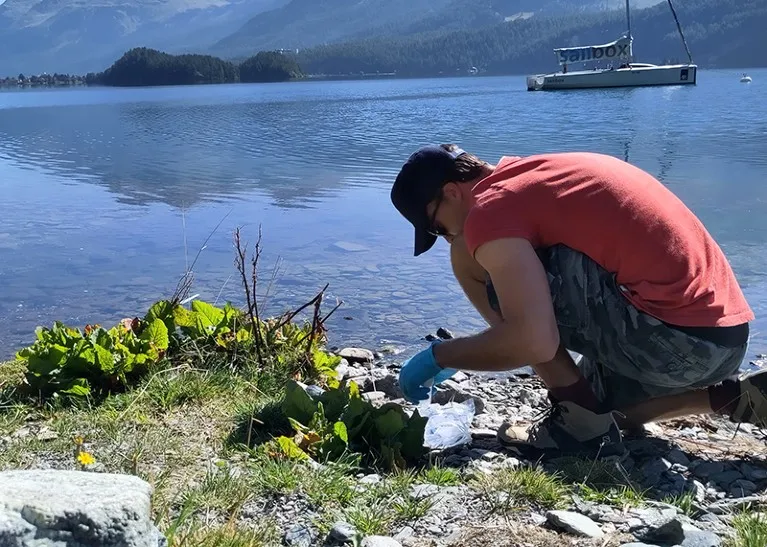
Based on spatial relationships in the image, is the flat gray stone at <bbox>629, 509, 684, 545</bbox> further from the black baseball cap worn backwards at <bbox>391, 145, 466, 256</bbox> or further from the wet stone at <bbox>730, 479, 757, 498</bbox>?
the black baseball cap worn backwards at <bbox>391, 145, 466, 256</bbox>

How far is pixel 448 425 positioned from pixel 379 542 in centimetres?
115

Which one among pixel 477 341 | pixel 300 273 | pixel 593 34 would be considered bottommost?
pixel 300 273

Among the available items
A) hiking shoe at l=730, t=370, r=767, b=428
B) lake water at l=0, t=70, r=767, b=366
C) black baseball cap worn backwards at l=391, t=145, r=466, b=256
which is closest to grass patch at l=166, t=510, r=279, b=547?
black baseball cap worn backwards at l=391, t=145, r=466, b=256

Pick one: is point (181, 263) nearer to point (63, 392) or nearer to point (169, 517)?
point (63, 392)

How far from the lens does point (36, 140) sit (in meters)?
21.8

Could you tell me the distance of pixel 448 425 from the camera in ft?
11.2

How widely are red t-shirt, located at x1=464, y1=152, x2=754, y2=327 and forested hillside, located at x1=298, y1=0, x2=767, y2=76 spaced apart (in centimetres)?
12660

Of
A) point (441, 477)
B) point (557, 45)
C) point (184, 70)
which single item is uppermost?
point (557, 45)

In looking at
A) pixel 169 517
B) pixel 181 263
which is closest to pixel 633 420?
pixel 169 517

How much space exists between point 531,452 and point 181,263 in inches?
203

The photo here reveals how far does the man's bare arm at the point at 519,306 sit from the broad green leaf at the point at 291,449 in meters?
0.73

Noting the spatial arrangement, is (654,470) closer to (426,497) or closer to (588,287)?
(588,287)

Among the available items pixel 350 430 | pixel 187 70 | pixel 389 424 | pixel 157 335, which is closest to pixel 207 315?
pixel 157 335

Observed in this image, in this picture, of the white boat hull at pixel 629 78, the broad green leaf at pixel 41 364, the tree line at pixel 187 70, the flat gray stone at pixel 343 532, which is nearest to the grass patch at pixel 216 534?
the flat gray stone at pixel 343 532
